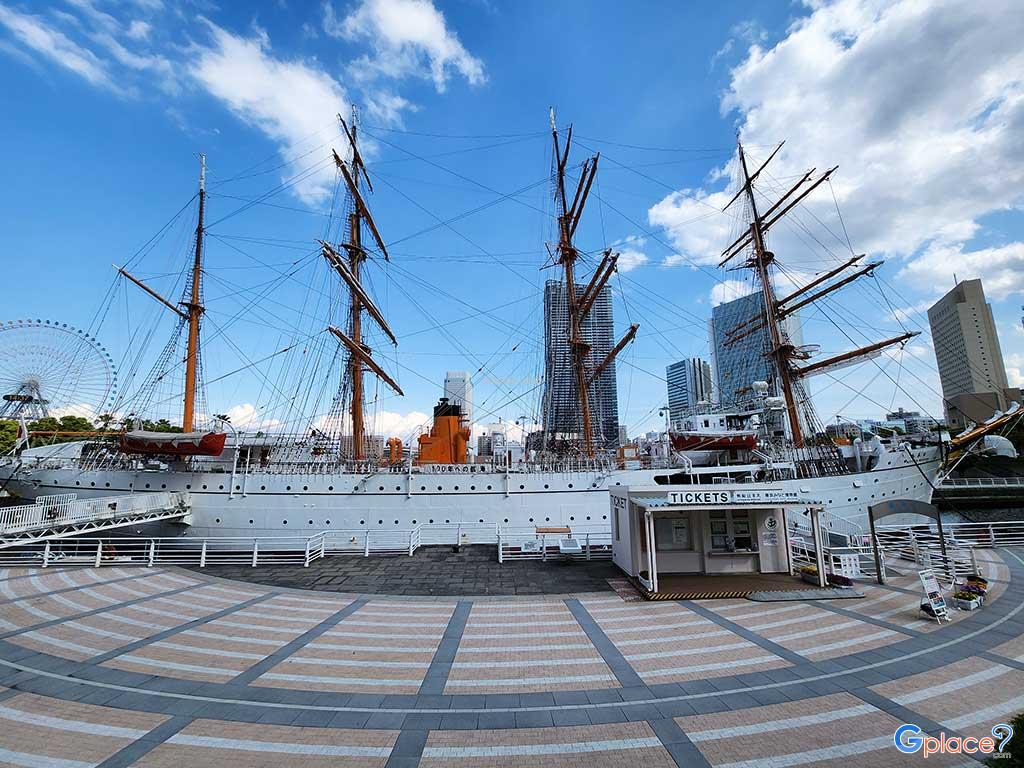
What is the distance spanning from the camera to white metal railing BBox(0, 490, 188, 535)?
14.9 m

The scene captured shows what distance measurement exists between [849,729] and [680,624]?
3.83 m

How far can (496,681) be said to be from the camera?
6.41m

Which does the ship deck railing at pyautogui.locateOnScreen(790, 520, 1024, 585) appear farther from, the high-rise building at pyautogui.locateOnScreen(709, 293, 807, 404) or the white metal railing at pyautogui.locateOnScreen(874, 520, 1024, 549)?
the high-rise building at pyautogui.locateOnScreen(709, 293, 807, 404)

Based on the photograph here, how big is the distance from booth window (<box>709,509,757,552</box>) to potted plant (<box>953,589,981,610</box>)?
412cm

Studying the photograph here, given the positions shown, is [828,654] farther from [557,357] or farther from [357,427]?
[557,357]

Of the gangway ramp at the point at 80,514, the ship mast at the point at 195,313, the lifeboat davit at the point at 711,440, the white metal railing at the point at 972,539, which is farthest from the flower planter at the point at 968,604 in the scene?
the ship mast at the point at 195,313

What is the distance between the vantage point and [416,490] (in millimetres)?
23531

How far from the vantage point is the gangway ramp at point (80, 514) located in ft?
48.8

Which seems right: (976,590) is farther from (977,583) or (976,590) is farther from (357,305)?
(357,305)

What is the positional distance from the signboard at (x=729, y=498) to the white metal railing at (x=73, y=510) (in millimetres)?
22033

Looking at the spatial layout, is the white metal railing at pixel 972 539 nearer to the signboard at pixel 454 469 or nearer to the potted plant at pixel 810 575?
the potted plant at pixel 810 575

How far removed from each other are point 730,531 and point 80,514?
24681 mm

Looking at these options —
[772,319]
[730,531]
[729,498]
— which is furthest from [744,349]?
[729,498]

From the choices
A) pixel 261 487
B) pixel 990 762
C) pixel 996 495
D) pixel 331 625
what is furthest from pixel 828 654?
pixel 996 495
